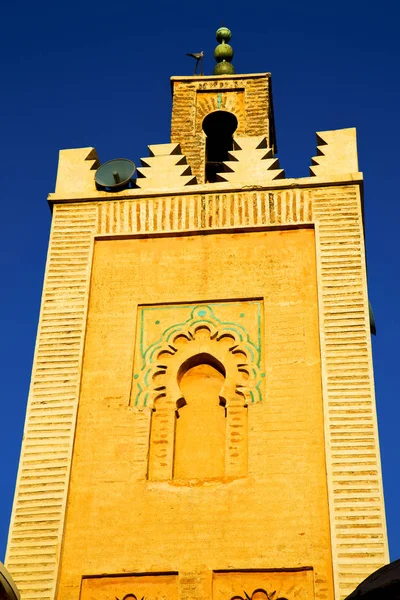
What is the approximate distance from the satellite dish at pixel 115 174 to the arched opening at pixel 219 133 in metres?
2.07

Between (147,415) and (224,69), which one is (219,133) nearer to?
(224,69)

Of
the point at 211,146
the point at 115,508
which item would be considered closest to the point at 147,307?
the point at 115,508

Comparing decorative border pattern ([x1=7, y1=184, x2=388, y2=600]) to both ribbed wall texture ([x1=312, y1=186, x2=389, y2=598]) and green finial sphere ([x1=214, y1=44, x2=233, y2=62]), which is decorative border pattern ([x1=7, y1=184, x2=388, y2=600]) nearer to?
ribbed wall texture ([x1=312, y1=186, x2=389, y2=598])

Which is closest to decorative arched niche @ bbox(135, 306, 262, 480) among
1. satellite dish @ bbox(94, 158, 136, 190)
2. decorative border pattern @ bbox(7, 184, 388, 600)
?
decorative border pattern @ bbox(7, 184, 388, 600)

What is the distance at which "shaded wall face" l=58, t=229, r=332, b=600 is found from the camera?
31.2 feet

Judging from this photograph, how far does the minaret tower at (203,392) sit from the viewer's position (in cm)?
953

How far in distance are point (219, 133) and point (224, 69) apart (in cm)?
138

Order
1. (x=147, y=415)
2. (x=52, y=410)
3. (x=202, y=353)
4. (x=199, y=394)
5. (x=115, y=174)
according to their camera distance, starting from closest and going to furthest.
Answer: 1. (x=147, y=415)
2. (x=52, y=410)
3. (x=199, y=394)
4. (x=202, y=353)
5. (x=115, y=174)

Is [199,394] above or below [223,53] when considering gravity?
below

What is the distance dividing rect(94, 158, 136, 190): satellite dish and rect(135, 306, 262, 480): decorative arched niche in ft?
5.88

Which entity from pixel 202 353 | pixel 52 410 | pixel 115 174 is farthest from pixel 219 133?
pixel 52 410

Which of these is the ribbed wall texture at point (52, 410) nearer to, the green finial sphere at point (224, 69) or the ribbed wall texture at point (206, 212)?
the ribbed wall texture at point (206, 212)

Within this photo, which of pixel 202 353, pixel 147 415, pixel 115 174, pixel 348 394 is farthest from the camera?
pixel 115 174

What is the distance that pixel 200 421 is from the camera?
1052cm
